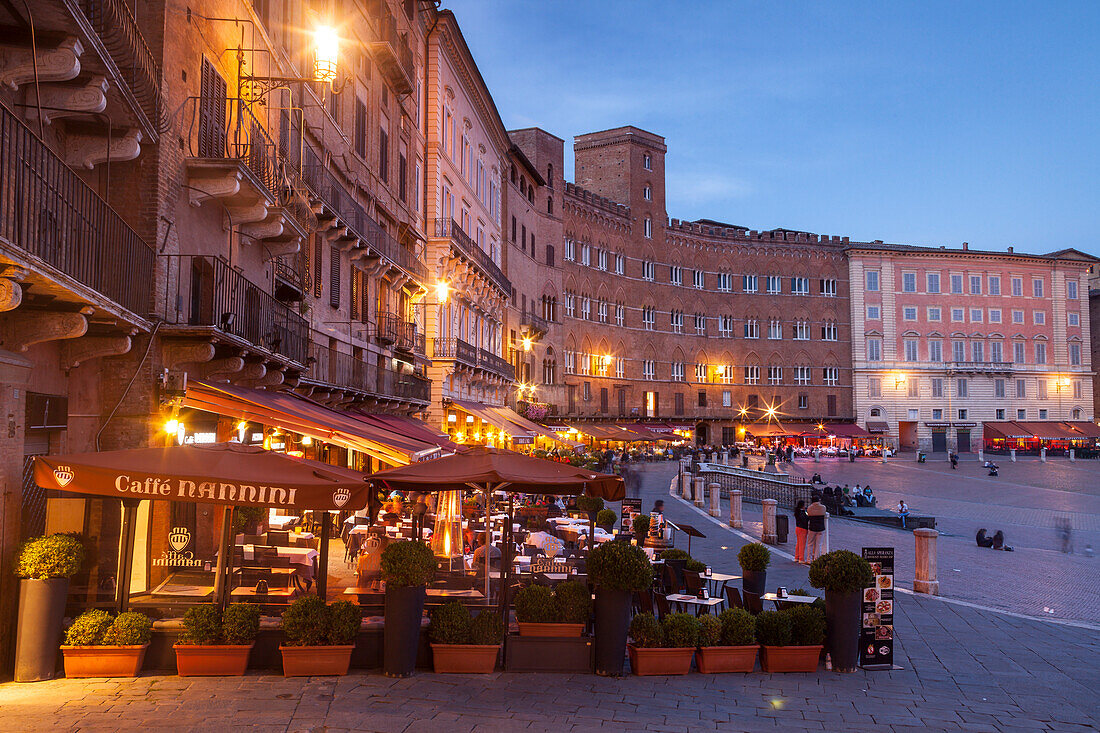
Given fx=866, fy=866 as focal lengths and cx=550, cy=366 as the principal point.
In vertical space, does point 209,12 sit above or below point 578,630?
above

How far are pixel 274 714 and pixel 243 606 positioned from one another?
5.46 feet

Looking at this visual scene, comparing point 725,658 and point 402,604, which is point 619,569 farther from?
point 402,604

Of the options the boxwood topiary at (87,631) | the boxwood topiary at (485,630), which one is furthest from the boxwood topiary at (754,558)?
the boxwood topiary at (87,631)

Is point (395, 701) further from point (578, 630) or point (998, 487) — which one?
point (998, 487)

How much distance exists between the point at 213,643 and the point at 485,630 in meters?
2.75

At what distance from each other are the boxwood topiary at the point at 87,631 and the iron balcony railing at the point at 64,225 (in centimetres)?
337

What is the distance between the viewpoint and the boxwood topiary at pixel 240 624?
870 cm

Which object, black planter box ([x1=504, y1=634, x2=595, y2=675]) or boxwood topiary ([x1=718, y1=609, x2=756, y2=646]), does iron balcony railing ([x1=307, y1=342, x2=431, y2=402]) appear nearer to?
black planter box ([x1=504, y1=634, x2=595, y2=675])

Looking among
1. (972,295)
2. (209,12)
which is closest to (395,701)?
(209,12)

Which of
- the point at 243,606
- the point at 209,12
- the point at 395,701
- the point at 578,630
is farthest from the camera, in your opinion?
the point at 209,12

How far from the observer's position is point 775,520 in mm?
22328

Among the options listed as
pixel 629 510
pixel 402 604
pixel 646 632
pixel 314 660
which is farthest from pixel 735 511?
pixel 314 660

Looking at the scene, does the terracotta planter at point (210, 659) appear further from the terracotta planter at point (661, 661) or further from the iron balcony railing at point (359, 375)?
the iron balcony railing at point (359, 375)

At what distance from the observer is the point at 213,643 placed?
8695mm
